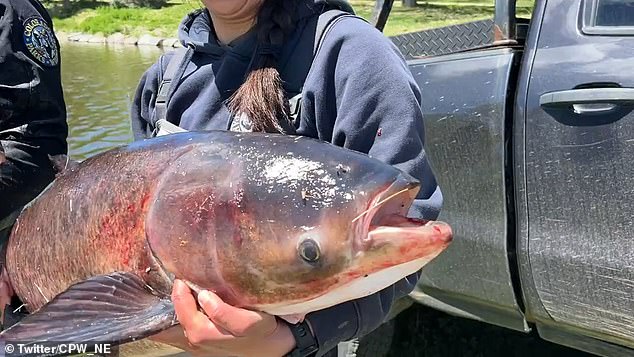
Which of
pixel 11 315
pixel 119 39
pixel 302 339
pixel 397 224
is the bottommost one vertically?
pixel 119 39

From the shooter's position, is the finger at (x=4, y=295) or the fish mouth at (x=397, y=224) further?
the finger at (x=4, y=295)

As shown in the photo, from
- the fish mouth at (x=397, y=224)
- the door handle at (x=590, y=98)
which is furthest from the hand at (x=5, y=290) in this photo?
the door handle at (x=590, y=98)

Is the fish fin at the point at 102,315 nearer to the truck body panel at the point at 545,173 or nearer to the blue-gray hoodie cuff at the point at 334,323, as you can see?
the blue-gray hoodie cuff at the point at 334,323

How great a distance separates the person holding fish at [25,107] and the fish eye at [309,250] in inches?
74.0

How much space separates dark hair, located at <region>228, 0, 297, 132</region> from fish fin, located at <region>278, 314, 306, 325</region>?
477mm

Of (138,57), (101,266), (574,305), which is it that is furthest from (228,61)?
(138,57)

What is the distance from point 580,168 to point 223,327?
5.22ft

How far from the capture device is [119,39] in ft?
92.7

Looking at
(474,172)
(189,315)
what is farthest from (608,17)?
(189,315)

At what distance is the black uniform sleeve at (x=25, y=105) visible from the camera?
9.81ft

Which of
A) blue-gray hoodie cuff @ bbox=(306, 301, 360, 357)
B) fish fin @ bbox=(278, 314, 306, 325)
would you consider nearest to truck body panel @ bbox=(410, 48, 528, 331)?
blue-gray hoodie cuff @ bbox=(306, 301, 360, 357)

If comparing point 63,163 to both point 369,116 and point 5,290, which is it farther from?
point 369,116

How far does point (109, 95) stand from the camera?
44.9 ft

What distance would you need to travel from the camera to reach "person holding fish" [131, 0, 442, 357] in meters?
1.66
